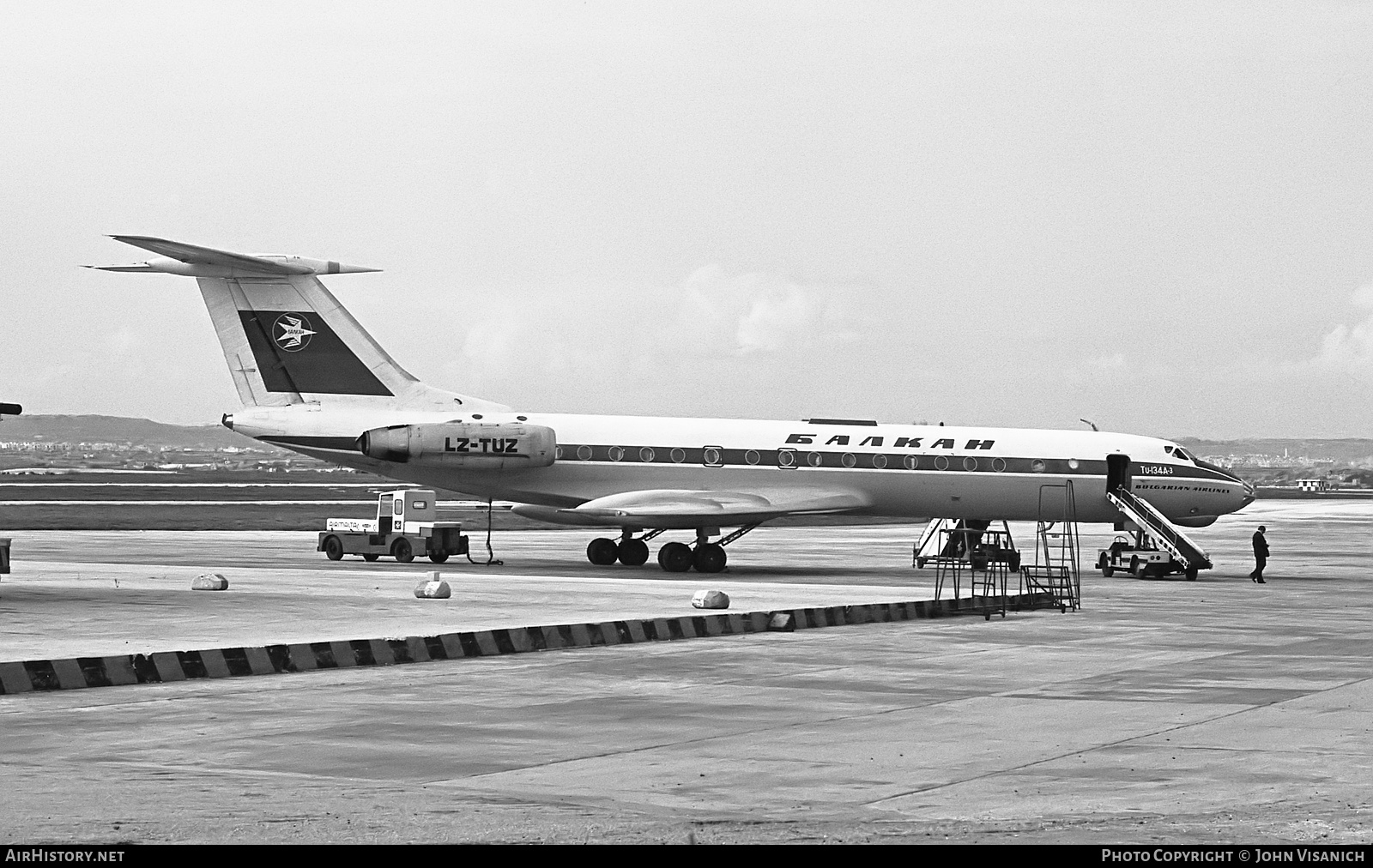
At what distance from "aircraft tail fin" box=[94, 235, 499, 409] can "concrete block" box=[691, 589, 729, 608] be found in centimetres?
1885

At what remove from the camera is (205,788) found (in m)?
10.9

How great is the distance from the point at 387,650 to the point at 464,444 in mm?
23182

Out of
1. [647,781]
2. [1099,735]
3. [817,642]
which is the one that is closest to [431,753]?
[647,781]

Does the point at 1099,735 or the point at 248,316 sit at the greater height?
the point at 248,316

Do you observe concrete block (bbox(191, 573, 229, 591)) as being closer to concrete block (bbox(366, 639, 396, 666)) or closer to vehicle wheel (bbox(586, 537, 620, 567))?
concrete block (bbox(366, 639, 396, 666))

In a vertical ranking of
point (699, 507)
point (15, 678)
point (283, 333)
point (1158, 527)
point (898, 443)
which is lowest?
point (15, 678)

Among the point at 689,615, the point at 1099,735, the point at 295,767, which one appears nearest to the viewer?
the point at 295,767

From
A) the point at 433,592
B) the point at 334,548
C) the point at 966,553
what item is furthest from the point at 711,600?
the point at 966,553

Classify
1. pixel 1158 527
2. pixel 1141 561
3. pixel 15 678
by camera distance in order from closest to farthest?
pixel 15 678 → pixel 1141 561 → pixel 1158 527

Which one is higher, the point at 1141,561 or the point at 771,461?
the point at 771,461

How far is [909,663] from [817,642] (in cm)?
278

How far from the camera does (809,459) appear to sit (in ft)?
142

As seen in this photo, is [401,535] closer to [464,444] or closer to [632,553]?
[464,444]

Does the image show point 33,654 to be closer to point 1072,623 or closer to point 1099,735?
point 1099,735
